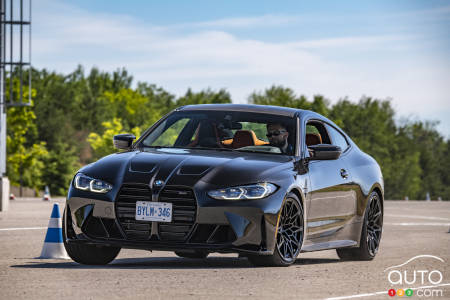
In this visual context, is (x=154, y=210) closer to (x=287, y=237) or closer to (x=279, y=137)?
(x=287, y=237)

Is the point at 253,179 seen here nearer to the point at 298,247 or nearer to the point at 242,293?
the point at 298,247

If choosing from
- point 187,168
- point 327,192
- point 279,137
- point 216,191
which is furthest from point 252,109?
point 216,191

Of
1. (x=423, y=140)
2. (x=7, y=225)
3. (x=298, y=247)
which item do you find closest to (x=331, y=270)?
(x=298, y=247)

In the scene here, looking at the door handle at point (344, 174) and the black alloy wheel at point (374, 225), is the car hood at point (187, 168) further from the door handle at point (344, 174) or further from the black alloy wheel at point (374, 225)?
the black alloy wheel at point (374, 225)

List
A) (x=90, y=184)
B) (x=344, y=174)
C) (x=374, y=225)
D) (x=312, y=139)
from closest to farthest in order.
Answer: (x=90, y=184) < (x=344, y=174) < (x=312, y=139) < (x=374, y=225)

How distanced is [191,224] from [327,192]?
2152 mm

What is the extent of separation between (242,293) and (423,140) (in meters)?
148

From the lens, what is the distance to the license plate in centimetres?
848

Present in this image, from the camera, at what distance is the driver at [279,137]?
32.6 feet

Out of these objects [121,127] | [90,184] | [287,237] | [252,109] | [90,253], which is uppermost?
[252,109]

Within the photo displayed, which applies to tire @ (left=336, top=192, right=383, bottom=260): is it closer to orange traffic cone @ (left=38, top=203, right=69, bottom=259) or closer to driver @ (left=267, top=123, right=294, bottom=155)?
driver @ (left=267, top=123, right=294, bottom=155)

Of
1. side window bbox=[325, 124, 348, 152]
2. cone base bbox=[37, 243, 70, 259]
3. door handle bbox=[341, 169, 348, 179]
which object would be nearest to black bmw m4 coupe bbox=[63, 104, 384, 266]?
door handle bbox=[341, 169, 348, 179]

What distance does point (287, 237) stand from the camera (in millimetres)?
9258

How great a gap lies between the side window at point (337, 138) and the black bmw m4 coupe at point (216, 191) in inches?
23.7
